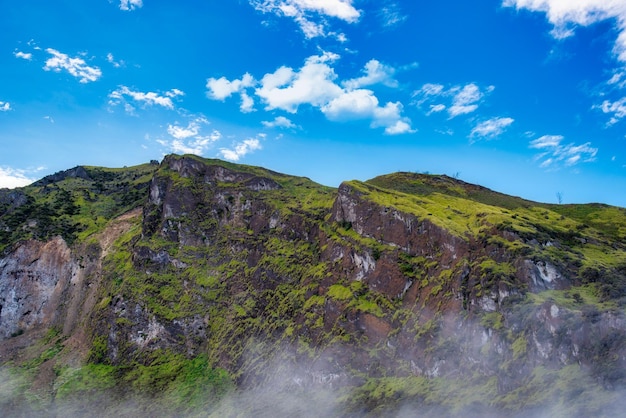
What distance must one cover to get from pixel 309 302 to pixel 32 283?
76.3 m

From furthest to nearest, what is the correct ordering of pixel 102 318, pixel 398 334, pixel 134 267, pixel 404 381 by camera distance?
pixel 134 267, pixel 102 318, pixel 398 334, pixel 404 381

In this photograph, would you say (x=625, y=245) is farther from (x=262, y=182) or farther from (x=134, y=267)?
(x=134, y=267)

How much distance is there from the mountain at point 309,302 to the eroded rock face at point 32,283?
37 cm

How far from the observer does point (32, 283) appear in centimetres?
12475

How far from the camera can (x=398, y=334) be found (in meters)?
79.2

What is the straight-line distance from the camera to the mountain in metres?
64.4

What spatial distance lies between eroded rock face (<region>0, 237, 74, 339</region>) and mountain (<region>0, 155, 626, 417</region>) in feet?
1.22

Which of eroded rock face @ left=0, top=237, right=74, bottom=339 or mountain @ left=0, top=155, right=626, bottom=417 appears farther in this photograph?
eroded rock face @ left=0, top=237, right=74, bottom=339

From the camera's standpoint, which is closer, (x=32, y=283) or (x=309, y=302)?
(x=309, y=302)

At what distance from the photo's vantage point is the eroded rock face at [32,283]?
120000mm

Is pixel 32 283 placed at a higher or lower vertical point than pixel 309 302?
lower

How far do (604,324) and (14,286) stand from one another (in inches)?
5018

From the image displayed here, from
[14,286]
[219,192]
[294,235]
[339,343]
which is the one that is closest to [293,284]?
[294,235]

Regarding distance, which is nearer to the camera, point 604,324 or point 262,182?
point 604,324
